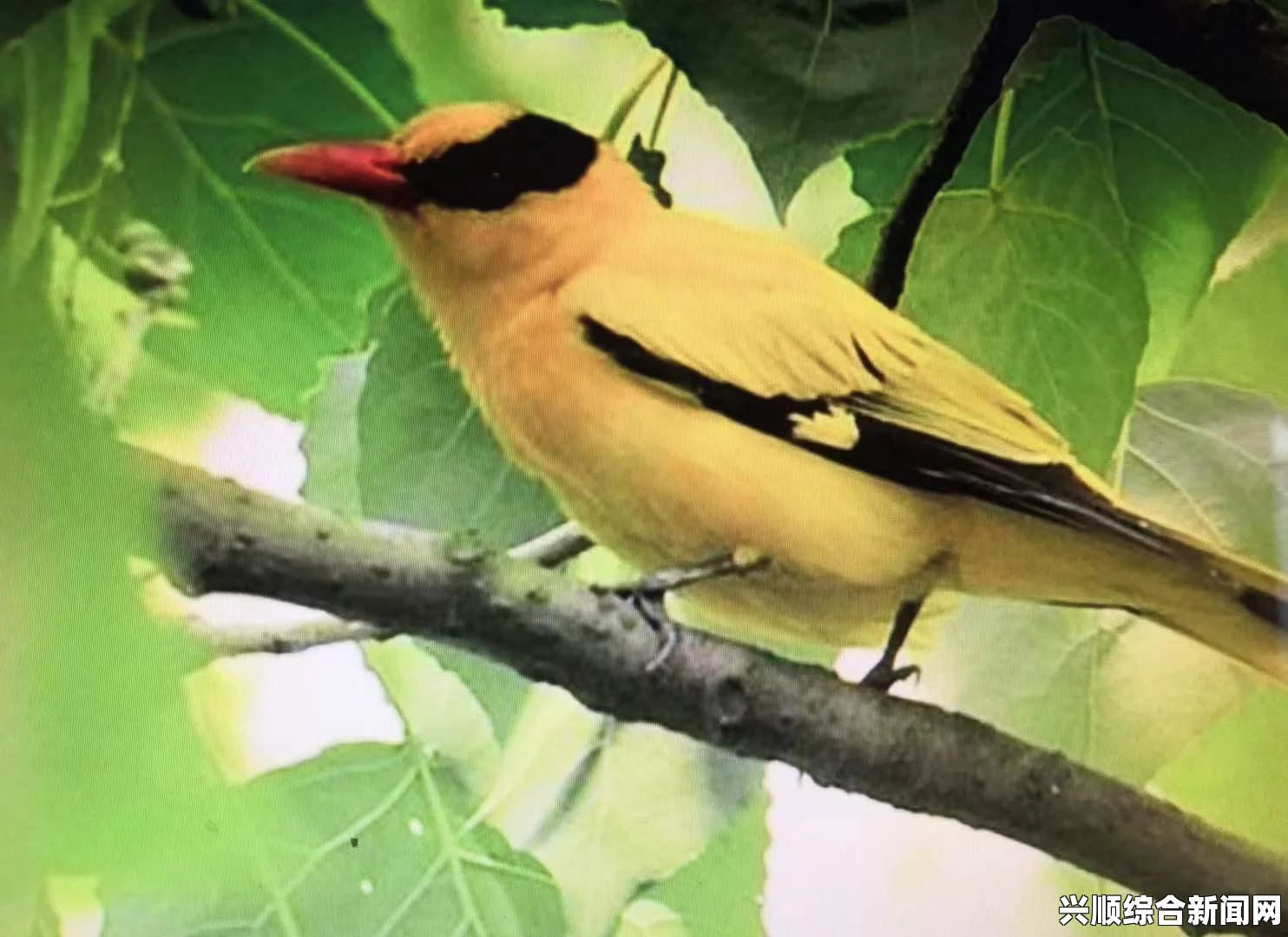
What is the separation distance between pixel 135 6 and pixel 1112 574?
0.71m

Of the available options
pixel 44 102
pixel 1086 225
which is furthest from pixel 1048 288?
pixel 44 102

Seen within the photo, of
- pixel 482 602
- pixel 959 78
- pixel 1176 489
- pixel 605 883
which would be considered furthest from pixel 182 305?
pixel 1176 489

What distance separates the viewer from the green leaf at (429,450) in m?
1.05

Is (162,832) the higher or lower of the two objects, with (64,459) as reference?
lower

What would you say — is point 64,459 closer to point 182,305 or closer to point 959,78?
point 182,305

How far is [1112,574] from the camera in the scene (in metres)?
1.12

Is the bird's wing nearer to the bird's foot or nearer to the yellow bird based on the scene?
the yellow bird

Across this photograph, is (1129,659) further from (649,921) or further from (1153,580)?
(649,921)

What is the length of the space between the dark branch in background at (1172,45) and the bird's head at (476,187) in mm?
261

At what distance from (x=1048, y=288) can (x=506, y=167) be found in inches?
14.8

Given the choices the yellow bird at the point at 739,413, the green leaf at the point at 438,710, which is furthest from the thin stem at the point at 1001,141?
the green leaf at the point at 438,710

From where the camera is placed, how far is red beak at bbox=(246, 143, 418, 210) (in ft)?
3.46

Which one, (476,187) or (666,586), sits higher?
(476,187)

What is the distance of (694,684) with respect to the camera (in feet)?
3.47
